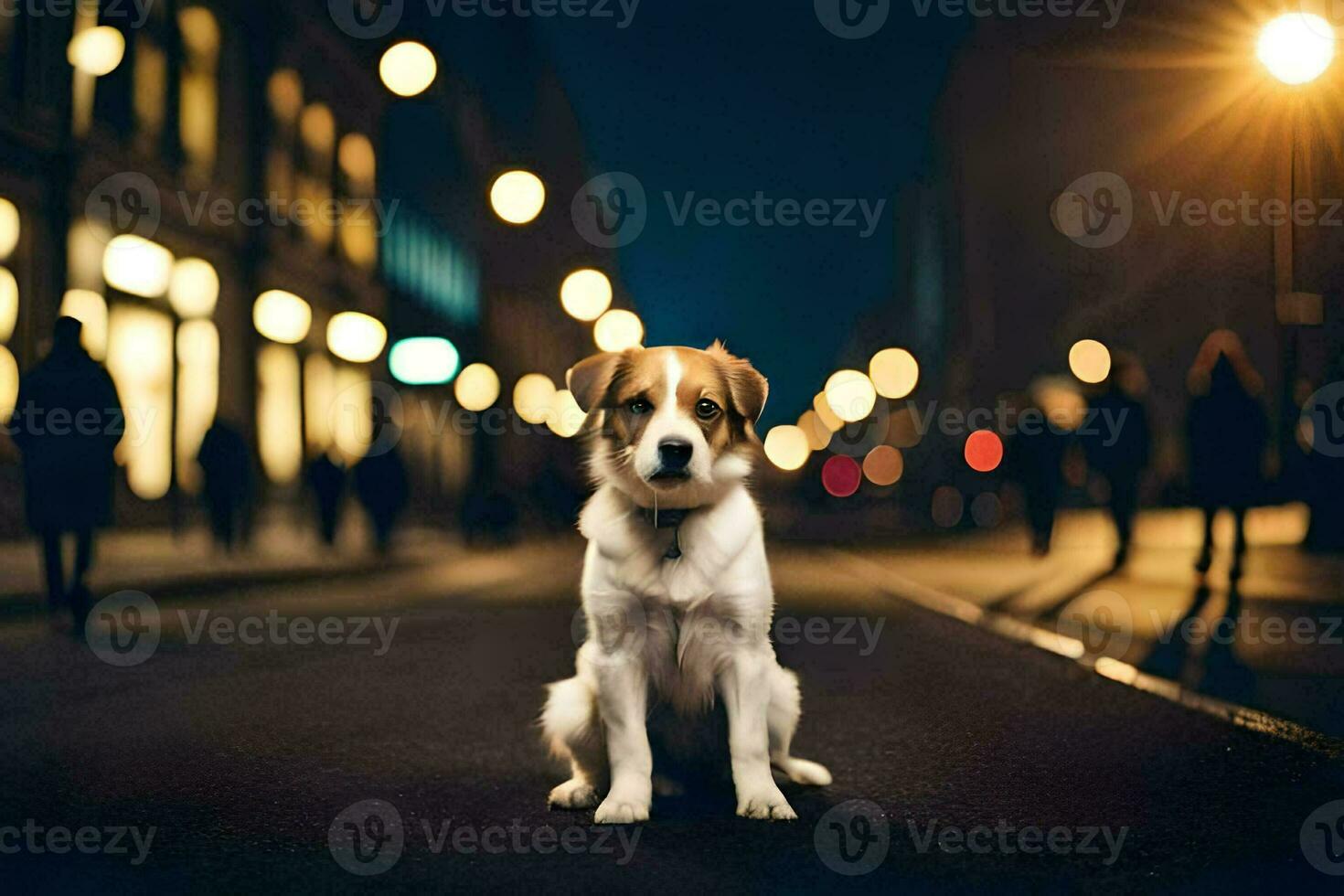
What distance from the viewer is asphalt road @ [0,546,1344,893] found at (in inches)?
151

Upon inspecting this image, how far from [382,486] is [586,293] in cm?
580

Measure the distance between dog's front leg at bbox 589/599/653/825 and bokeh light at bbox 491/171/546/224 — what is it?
15008 millimetres

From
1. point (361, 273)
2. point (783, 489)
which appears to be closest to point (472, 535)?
point (361, 273)

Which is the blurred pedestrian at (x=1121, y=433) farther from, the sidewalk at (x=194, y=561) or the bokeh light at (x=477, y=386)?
the bokeh light at (x=477, y=386)

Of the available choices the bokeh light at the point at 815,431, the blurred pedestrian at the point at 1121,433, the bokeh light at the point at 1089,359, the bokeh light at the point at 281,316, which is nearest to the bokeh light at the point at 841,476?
the bokeh light at the point at 815,431

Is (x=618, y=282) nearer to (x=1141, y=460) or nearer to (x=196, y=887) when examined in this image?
(x=1141, y=460)

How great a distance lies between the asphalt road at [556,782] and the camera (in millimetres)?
3834

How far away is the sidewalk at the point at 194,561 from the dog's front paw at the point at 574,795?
8.52m

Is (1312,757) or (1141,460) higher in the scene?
(1141,460)

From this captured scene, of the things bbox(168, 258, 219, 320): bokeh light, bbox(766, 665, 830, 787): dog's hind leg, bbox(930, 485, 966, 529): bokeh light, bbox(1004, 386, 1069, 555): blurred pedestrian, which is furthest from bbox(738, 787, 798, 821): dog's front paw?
bbox(930, 485, 966, 529): bokeh light

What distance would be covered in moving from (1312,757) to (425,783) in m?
3.42

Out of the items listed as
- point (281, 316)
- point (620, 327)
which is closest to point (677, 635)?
point (281, 316)

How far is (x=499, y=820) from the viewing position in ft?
14.7

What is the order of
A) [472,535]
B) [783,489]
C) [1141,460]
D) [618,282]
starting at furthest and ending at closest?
1. [618,282]
2. [783,489]
3. [472,535]
4. [1141,460]
